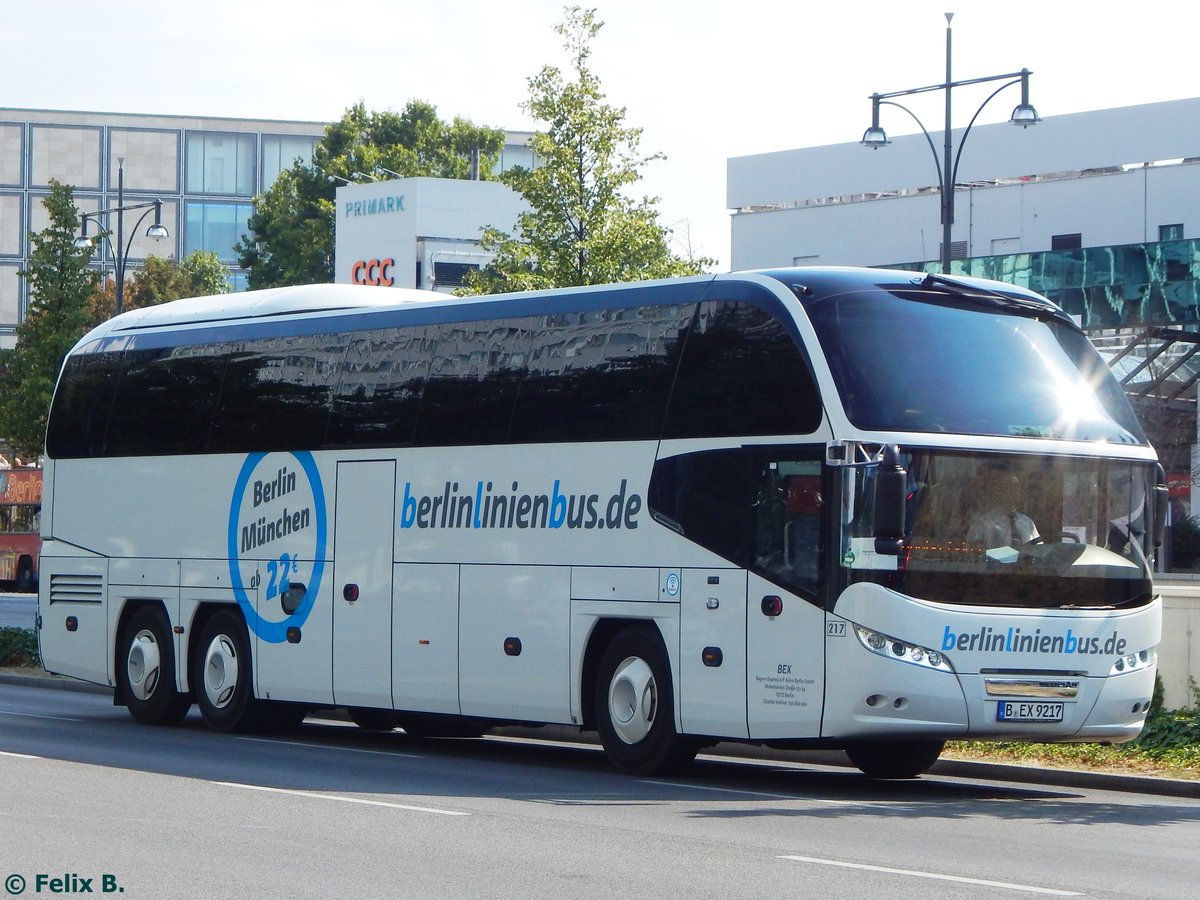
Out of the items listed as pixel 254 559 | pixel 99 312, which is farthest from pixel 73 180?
pixel 254 559

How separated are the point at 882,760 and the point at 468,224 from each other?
56.7 metres

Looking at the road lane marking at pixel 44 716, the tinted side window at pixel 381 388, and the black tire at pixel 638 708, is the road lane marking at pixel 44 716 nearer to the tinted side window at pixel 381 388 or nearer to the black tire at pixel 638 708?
the tinted side window at pixel 381 388

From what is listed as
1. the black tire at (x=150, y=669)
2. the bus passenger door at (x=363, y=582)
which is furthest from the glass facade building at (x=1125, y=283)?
the bus passenger door at (x=363, y=582)

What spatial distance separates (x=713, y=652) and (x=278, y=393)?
249 inches

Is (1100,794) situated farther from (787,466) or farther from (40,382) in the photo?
(40,382)

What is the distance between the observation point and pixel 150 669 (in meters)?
21.5

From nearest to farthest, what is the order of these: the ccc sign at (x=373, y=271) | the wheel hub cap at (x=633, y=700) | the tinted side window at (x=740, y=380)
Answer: the tinted side window at (x=740, y=380) < the wheel hub cap at (x=633, y=700) < the ccc sign at (x=373, y=271)

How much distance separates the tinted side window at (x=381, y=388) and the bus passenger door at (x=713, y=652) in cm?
382

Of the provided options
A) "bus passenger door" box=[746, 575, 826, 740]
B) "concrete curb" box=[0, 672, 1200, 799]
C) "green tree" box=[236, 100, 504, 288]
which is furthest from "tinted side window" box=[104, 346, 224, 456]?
"green tree" box=[236, 100, 504, 288]

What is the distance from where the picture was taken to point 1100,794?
52.3 ft

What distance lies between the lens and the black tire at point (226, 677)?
20.4 metres

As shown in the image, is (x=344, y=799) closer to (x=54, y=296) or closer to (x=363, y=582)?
(x=363, y=582)

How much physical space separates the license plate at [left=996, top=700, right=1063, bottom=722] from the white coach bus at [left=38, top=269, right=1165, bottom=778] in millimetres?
22

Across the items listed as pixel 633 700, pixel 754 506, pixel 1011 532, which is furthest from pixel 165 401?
pixel 1011 532
